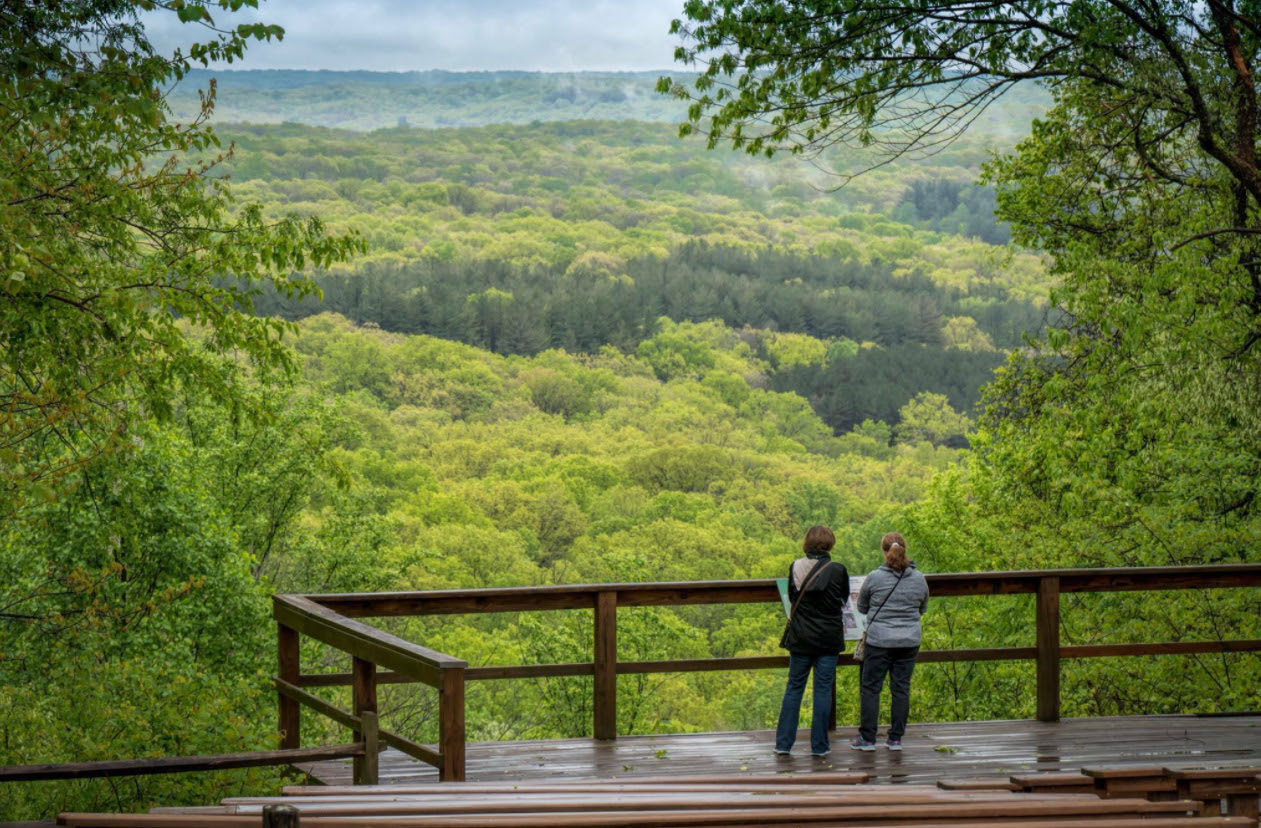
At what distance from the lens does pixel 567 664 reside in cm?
717

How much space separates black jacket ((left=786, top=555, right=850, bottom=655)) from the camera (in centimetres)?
689

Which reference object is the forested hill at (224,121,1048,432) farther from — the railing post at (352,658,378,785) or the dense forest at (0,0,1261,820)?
the railing post at (352,658,378,785)

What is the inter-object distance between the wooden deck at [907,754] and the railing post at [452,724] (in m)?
1.20

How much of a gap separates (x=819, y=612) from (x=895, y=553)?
0.54 m

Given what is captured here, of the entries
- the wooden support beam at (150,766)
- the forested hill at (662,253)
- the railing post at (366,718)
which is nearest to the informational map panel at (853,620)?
the railing post at (366,718)

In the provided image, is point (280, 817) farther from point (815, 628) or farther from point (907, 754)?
point (907, 754)

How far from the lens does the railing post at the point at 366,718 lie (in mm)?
4969

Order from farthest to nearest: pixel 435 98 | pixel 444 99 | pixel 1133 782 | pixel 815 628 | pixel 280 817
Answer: pixel 435 98 → pixel 444 99 → pixel 815 628 → pixel 1133 782 → pixel 280 817

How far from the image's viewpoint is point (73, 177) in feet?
32.0

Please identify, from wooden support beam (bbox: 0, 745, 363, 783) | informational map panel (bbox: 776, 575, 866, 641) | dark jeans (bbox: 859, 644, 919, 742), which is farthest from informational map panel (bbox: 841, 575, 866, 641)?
wooden support beam (bbox: 0, 745, 363, 783)

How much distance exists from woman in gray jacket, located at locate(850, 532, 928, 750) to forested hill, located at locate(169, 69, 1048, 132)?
139m

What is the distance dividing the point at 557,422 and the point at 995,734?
83.6m

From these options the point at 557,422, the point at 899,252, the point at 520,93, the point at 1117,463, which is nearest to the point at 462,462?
the point at 557,422

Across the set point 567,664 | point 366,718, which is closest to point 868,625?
point 567,664
